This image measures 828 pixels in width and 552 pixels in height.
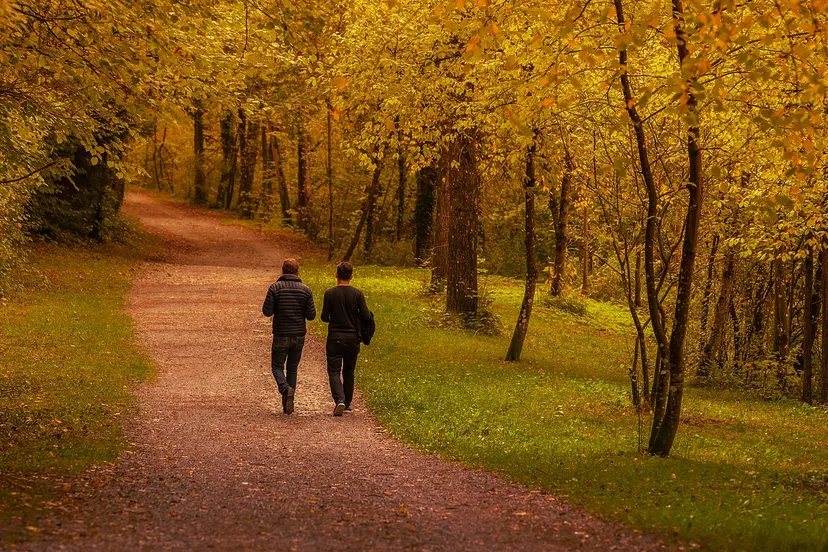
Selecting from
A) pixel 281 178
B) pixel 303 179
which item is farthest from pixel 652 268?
pixel 281 178

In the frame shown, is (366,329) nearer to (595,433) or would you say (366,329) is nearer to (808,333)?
(595,433)

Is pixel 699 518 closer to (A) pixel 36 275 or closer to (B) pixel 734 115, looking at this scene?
(B) pixel 734 115

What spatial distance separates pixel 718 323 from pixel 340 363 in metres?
12.7

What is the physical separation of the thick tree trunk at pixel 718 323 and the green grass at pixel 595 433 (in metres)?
1.34

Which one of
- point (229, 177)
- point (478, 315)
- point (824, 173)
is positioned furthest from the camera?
point (229, 177)

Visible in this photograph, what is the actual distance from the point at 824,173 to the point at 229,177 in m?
43.0

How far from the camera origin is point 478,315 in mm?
21531

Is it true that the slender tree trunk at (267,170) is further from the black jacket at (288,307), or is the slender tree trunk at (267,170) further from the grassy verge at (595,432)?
the black jacket at (288,307)

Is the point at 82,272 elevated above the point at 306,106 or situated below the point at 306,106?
below

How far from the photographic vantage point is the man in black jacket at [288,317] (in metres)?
12.1

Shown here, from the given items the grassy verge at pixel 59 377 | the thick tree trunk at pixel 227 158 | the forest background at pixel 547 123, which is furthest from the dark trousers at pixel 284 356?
the thick tree trunk at pixel 227 158

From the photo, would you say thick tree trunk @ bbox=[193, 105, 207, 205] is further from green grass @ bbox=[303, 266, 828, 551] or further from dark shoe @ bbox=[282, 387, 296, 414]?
dark shoe @ bbox=[282, 387, 296, 414]

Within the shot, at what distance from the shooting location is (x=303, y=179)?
142 feet

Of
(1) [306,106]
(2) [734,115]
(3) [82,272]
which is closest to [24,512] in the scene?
(1) [306,106]
